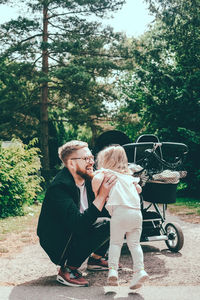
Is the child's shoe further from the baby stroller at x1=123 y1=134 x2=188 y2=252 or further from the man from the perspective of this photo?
the baby stroller at x1=123 y1=134 x2=188 y2=252

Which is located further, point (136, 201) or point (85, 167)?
point (85, 167)

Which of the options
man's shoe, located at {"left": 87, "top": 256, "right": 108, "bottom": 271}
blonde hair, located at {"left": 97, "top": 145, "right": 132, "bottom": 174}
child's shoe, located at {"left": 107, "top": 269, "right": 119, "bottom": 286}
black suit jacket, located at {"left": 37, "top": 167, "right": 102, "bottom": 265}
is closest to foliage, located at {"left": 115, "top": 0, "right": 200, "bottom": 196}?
man's shoe, located at {"left": 87, "top": 256, "right": 108, "bottom": 271}

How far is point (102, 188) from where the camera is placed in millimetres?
3682

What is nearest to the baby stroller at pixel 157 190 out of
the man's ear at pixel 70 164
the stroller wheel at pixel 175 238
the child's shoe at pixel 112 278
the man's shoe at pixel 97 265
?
the stroller wheel at pixel 175 238

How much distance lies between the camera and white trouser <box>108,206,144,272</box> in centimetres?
364

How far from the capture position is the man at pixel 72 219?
3691 mm

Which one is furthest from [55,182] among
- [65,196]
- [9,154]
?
[9,154]

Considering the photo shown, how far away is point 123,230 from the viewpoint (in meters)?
3.68

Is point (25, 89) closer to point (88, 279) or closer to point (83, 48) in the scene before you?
point (83, 48)

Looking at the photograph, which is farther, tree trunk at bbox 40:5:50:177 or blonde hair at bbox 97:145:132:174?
tree trunk at bbox 40:5:50:177

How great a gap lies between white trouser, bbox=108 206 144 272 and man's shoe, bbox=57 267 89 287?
448 millimetres

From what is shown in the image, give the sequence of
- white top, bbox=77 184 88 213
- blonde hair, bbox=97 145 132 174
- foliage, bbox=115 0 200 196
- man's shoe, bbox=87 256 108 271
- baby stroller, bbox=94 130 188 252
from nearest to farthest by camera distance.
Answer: blonde hair, bbox=97 145 132 174
white top, bbox=77 184 88 213
man's shoe, bbox=87 256 108 271
baby stroller, bbox=94 130 188 252
foliage, bbox=115 0 200 196

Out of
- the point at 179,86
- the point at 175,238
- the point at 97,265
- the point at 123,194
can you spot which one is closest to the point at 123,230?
the point at 123,194

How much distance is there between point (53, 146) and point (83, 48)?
9.27 m
